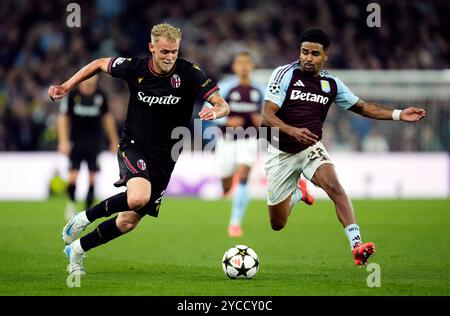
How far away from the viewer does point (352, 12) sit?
27.9m

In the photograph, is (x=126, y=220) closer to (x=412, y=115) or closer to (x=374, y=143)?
(x=412, y=115)

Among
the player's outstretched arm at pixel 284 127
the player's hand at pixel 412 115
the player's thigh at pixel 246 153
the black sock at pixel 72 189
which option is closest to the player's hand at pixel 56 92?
the player's outstretched arm at pixel 284 127

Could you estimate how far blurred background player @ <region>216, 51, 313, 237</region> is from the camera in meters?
15.5

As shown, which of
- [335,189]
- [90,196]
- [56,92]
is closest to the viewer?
[56,92]

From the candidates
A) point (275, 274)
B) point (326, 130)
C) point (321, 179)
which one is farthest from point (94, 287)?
point (326, 130)

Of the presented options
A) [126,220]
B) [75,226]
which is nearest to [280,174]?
[126,220]

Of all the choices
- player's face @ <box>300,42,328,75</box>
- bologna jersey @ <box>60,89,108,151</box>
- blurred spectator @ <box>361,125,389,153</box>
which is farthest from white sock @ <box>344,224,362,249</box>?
blurred spectator @ <box>361,125,389,153</box>

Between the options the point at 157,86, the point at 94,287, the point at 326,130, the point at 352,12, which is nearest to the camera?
the point at 94,287

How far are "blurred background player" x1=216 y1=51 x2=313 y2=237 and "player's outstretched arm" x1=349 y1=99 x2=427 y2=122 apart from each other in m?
4.95

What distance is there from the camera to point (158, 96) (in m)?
9.55

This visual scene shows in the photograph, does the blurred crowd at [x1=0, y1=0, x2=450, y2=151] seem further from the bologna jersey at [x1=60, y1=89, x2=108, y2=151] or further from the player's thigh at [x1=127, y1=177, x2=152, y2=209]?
the player's thigh at [x1=127, y1=177, x2=152, y2=209]

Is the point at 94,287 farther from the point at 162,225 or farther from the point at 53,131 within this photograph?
the point at 53,131

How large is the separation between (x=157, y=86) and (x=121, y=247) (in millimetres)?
4045

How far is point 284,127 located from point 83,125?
7.77 m
